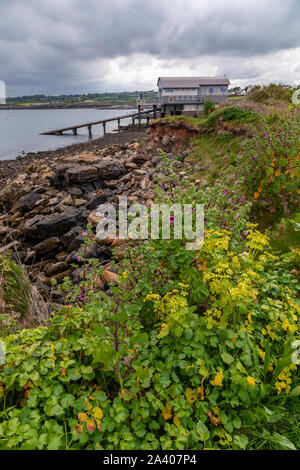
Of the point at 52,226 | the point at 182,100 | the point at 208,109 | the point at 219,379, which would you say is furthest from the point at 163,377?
the point at 182,100

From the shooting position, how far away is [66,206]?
13.0m

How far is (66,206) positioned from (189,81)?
154 feet

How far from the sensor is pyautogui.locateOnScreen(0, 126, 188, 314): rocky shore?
860cm

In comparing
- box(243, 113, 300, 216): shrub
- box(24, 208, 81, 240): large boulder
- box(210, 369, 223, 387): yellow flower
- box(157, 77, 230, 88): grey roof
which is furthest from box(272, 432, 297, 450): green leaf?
box(157, 77, 230, 88): grey roof

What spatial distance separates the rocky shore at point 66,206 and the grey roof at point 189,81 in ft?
119

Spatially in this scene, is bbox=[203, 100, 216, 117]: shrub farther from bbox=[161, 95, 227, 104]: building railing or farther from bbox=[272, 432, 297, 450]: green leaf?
bbox=[161, 95, 227, 104]: building railing

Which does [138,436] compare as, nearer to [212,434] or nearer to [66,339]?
[212,434]

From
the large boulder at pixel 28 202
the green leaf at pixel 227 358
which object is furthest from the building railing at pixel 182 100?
the green leaf at pixel 227 358

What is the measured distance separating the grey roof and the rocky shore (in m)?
36.2

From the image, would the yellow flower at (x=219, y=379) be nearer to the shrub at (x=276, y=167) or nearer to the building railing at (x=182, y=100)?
the shrub at (x=276, y=167)

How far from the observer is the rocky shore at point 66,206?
860 centimetres

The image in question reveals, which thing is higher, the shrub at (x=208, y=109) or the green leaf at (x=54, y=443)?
the shrub at (x=208, y=109)
